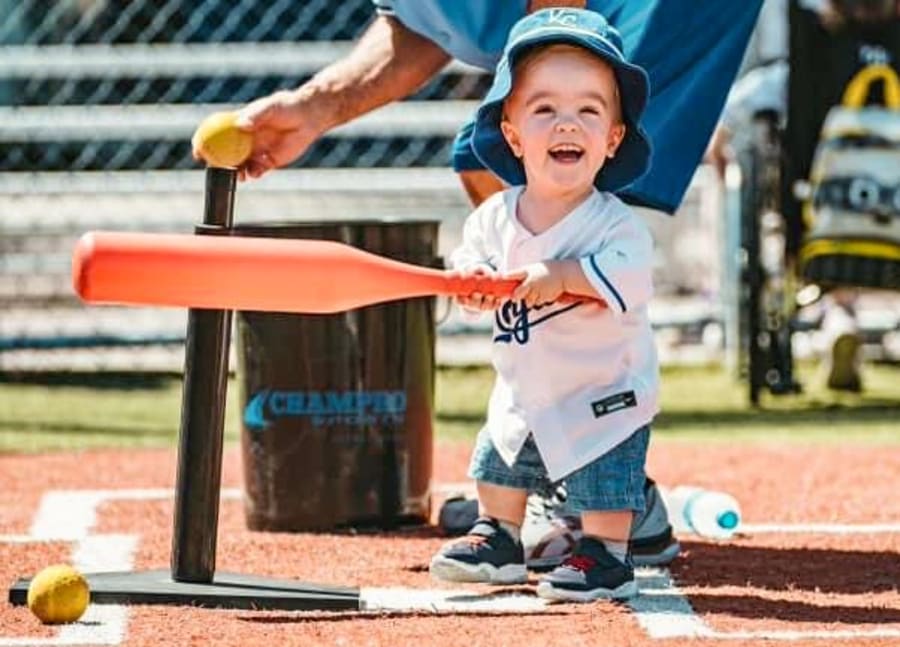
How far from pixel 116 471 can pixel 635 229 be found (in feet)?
8.27

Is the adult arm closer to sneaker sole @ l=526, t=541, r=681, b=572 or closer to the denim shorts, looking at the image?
the denim shorts

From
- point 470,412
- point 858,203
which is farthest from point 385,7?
point 858,203

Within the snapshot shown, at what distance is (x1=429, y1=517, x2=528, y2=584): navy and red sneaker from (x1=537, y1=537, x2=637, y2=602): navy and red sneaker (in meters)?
0.15

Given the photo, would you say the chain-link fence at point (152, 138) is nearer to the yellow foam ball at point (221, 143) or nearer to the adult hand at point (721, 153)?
the adult hand at point (721, 153)

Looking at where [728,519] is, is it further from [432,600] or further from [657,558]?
[432,600]

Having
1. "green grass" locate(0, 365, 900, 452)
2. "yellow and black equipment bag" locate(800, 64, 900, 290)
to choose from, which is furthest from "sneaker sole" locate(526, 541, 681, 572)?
"yellow and black equipment bag" locate(800, 64, 900, 290)

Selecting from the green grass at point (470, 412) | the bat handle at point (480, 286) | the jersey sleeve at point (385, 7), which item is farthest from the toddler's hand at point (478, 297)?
the green grass at point (470, 412)

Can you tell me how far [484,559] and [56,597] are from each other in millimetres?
882

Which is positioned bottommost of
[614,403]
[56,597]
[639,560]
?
[56,597]

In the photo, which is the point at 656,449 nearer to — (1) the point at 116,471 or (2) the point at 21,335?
(1) the point at 116,471

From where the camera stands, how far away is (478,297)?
12.6 feet

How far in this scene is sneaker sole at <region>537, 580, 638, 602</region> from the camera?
3924 millimetres

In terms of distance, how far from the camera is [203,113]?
31.3 ft

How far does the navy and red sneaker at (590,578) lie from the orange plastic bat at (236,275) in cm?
58
